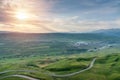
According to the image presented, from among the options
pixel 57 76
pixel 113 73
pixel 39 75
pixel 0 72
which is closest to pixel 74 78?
pixel 57 76

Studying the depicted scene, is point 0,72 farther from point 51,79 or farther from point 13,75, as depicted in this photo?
point 51,79

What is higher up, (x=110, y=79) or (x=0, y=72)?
(x=0, y=72)

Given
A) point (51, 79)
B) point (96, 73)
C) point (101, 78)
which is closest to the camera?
point (51, 79)

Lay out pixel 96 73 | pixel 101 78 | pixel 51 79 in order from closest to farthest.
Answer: pixel 51 79
pixel 101 78
pixel 96 73

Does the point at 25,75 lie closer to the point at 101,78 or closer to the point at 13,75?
the point at 13,75

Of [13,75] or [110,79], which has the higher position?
[13,75]

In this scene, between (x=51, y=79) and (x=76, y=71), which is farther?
(x=76, y=71)

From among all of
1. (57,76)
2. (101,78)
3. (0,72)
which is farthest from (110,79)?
(0,72)

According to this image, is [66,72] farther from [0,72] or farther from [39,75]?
[0,72]

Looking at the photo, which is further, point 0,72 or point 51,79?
point 0,72
